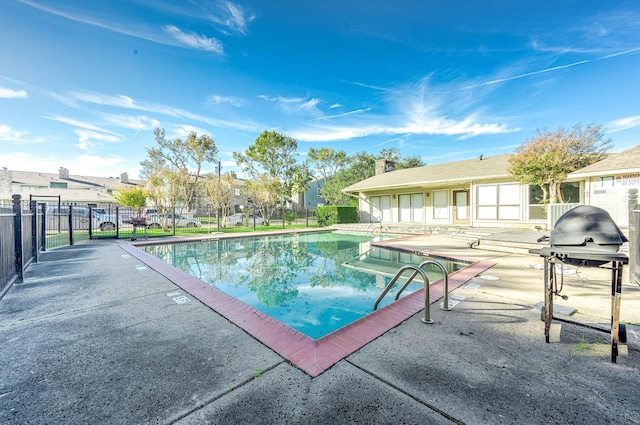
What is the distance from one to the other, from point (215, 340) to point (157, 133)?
19.4 metres

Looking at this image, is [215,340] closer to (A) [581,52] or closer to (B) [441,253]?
(B) [441,253]

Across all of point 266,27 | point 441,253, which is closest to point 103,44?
point 266,27

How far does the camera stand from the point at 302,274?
23.8 ft

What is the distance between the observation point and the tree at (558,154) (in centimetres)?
1091

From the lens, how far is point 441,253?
8477 millimetres

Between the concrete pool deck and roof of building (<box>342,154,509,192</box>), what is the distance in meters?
11.9

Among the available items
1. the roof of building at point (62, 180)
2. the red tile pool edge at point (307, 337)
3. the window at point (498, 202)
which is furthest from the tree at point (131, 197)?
the window at point (498, 202)

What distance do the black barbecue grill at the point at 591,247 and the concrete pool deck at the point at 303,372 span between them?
19.8 inches

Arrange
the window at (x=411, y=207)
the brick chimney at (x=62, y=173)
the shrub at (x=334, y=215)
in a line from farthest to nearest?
the brick chimney at (x=62, y=173)
the shrub at (x=334, y=215)
the window at (x=411, y=207)

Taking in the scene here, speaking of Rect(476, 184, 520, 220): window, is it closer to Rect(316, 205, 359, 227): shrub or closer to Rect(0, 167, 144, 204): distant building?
Rect(316, 205, 359, 227): shrub

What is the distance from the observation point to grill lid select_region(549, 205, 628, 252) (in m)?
2.33

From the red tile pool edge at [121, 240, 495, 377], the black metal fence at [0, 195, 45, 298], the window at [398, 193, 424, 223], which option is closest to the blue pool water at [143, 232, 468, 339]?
the red tile pool edge at [121, 240, 495, 377]

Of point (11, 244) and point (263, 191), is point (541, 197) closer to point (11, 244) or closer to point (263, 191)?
point (263, 191)

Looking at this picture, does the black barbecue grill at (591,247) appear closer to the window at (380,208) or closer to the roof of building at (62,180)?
the window at (380,208)
